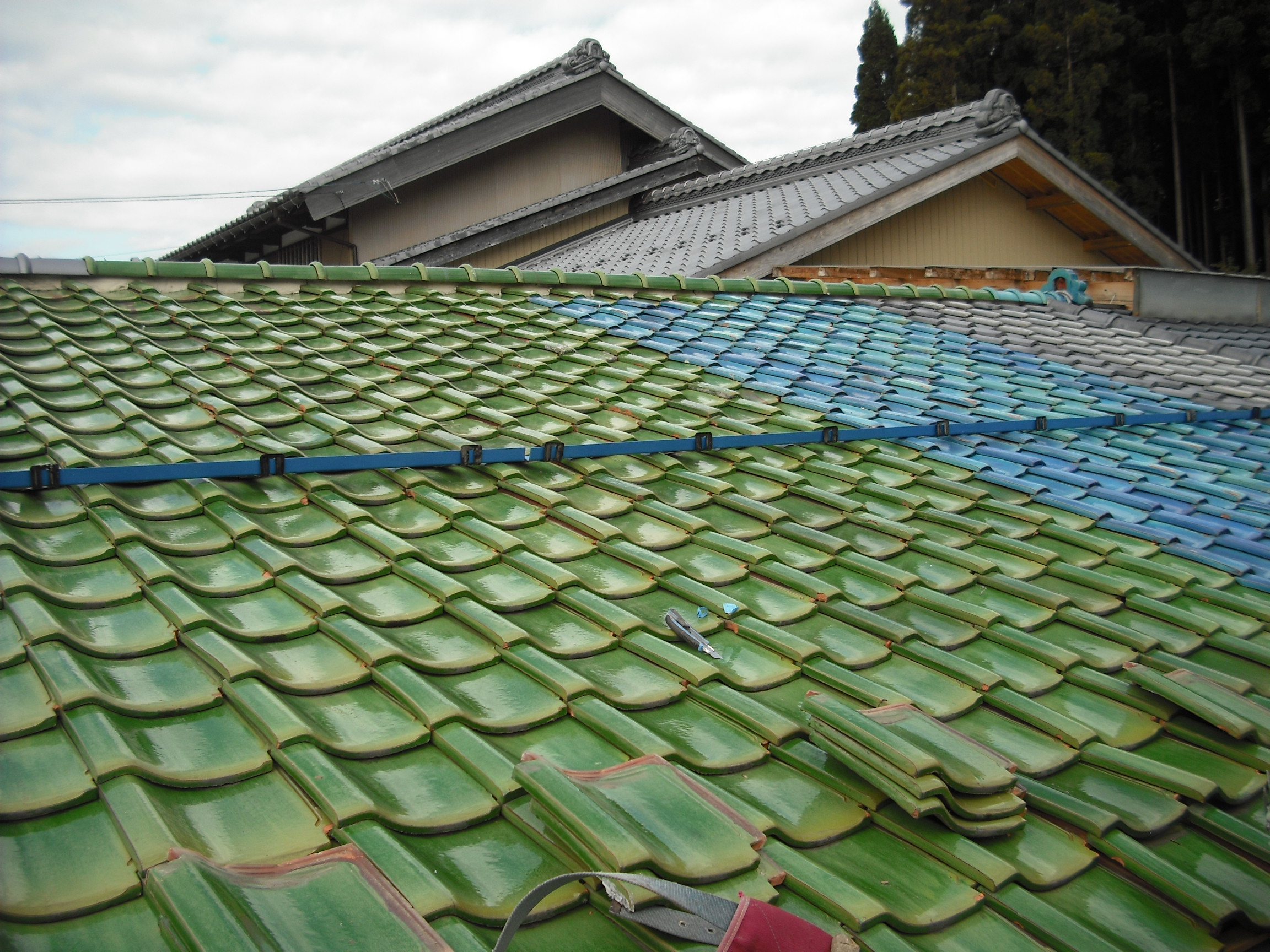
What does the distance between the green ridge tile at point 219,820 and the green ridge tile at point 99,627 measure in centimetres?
62

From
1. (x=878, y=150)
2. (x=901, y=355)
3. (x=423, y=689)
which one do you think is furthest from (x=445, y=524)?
(x=878, y=150)

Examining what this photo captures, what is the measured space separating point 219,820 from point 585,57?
15792 mm

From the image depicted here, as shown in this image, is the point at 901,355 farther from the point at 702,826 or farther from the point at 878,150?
the point at 878,150

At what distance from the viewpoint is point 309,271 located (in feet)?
20.0

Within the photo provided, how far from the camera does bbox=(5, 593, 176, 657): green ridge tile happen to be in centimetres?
237

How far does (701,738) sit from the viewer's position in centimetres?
247

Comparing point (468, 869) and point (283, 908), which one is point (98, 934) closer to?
point (283, 908)

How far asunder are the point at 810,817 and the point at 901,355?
195 inches

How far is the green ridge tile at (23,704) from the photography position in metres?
2.02

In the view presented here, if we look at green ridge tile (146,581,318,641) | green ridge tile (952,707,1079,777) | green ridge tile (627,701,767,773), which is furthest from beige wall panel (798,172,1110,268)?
green ridge tile (146,581,318,641)

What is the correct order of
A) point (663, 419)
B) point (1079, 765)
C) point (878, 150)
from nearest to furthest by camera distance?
point (1079, 765), point (663, 419), point (878, 150)

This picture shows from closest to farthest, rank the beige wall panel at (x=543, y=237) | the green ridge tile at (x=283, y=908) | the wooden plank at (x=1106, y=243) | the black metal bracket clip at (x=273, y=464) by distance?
the green ridge tile at (x=283, y=908) < the black metal bracket clip at (x=273, y=464) < the wooden plank at (x=1106, y=243) < the beige wall panel at (x=543, y=237)

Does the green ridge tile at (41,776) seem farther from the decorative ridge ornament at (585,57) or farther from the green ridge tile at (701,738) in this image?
the decorative ridge ornament at (585,57)

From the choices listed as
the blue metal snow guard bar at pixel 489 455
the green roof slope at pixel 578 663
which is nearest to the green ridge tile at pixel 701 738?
the green roof slope at pixel 578 663
